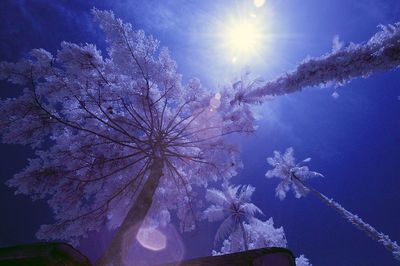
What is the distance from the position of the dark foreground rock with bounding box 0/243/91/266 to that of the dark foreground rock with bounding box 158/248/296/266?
7.78 feet

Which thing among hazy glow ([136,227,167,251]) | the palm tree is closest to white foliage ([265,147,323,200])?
the palm tree

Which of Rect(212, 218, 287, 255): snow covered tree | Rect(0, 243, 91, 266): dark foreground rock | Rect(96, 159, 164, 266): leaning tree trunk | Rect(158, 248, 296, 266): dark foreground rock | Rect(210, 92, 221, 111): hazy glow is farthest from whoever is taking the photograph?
Rect(212, 218, 287, 255): snow covered tree

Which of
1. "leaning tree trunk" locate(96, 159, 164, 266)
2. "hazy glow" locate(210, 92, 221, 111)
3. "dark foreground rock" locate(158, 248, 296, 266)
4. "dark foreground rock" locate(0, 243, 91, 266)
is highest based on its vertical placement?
"hazy glow" locate(210, 92, 221, 111)

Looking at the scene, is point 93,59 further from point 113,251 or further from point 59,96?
point 113,251

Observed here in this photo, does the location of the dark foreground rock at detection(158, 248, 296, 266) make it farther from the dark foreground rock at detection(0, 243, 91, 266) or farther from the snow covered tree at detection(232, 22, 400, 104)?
the snow covered tree at detection(232, 22, 400, 104)

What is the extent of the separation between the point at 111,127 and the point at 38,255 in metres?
9.86

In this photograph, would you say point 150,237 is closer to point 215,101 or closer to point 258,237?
point 215,101

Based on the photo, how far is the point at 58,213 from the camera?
12.8 metres

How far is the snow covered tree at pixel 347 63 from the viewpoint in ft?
23.4

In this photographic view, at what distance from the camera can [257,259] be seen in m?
5.03

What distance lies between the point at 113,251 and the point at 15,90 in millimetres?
27871

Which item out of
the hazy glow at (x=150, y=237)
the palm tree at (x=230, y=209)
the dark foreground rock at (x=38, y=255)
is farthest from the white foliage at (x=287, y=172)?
the dark foreground rock at (x=38, y=255)

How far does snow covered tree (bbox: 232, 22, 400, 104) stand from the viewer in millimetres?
7117

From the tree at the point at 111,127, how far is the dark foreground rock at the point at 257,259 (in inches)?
218
